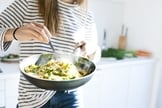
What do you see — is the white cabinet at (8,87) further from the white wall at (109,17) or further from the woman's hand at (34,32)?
the white wall at (109,17)

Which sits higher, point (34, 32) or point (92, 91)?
point (34, 32)

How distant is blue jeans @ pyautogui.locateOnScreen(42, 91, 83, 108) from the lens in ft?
3.20

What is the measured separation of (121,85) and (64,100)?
1297mm

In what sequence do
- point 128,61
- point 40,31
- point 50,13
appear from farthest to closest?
1. point 128,61
2. point 50,13
3. point 40,31

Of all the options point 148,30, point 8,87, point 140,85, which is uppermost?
point 148,30

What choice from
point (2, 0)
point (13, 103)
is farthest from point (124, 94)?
point (2, 0)

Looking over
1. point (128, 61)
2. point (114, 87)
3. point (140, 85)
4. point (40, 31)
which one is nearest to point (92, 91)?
point (114, 87)

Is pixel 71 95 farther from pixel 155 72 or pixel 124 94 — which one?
pixel 155 72

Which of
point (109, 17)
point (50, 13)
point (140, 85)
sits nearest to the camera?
point (50, 13)

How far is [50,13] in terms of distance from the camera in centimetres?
97

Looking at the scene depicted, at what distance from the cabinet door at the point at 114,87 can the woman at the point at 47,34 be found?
3.52 ft

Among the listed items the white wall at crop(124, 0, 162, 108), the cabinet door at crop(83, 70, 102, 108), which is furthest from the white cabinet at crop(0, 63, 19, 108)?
the white wall at crop(124, 0, 162, 108)

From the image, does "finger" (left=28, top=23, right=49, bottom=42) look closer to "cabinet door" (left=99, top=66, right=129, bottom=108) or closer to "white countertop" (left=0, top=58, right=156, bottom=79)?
"white countertop" (left=0, top=58, right=156, bottom=79)

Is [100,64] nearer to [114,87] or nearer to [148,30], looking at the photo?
[114,87]
